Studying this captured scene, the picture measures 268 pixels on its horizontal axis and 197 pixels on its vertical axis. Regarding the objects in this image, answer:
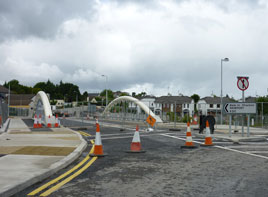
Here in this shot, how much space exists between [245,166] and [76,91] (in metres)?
167

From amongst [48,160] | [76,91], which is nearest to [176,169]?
[48,160]

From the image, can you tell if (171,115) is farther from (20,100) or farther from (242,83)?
(20,100)

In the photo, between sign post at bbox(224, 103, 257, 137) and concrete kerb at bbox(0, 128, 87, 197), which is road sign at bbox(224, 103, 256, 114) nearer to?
sign post at bbox(224, 103, 257, 137)

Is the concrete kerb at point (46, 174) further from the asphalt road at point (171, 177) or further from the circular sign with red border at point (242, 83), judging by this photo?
the circular sign with red border at point (242, 83)

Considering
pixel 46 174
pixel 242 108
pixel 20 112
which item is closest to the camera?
pixel 46 174

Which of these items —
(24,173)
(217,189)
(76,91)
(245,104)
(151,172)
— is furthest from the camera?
(76,91)

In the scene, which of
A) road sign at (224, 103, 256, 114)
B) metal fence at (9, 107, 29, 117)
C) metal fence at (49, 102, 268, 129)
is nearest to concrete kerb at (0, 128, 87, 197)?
road sign at (224, 103, 256, 114)

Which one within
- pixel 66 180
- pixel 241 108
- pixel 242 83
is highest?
pixel 242 83

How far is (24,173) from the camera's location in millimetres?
6641

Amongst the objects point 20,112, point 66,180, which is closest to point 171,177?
point 66,180

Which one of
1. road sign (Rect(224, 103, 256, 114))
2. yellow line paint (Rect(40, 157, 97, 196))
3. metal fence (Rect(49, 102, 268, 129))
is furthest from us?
metal fence (Rect(49, 102, 268, 129))

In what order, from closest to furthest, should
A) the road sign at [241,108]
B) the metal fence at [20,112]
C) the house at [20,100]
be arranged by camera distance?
the road sign at [241,108], the metal fence at [20,112], the house at [20,100]

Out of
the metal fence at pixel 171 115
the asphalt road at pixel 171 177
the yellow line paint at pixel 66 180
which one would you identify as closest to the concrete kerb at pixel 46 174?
the asphalt road at pixel 171 177

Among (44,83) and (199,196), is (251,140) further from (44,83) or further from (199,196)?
(44,83)
